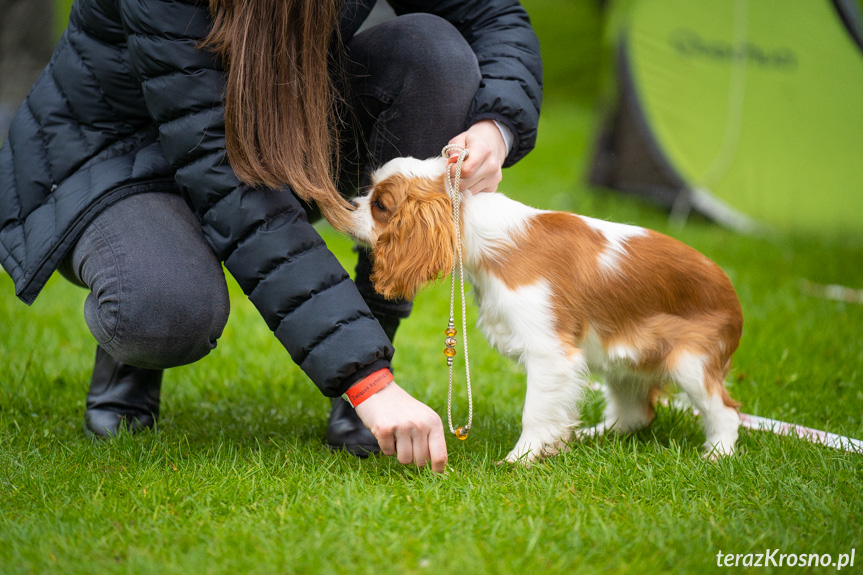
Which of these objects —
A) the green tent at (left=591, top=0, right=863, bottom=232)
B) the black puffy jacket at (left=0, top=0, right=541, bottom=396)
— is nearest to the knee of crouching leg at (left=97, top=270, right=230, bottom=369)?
the black puffy jacket at (left=0, top=0, right=541, bottom=396)

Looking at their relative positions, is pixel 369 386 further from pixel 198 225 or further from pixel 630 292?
pixel 630 292

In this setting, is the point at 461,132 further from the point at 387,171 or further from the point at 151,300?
the point at 151,300

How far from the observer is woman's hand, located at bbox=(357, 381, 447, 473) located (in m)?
1.91

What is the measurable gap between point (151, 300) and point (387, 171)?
2.59 ft

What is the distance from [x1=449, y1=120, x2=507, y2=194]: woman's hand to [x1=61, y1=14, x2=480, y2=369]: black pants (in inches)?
5.6

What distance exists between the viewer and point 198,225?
92.4 inches

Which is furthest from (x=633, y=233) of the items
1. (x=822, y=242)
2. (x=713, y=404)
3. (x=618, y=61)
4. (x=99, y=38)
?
(x=618, y=61)

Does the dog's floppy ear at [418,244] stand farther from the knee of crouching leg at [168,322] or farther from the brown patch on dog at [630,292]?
the knee of crouching leg at [168,322]

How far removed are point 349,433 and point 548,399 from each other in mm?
636

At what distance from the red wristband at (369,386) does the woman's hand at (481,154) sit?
0.69 m

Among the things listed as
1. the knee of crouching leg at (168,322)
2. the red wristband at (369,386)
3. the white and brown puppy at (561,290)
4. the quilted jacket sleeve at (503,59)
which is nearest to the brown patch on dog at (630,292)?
the white and brown puppy at (561,290)

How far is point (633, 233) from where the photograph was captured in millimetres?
2514

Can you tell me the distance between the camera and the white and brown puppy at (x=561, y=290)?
7.67 feet

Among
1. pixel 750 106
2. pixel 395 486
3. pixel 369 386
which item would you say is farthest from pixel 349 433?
pixel 750 106
